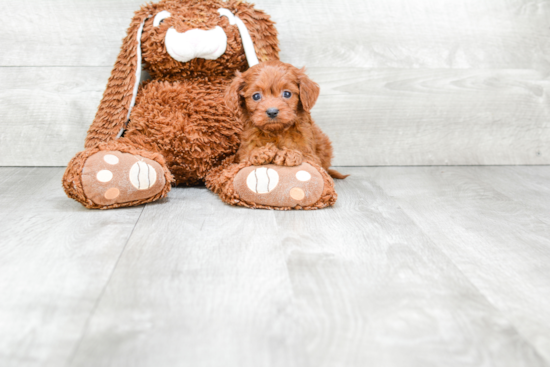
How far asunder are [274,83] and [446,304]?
2.10ft

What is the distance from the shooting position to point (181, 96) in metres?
1.26

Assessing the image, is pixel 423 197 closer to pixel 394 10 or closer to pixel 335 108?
pixel 335 108

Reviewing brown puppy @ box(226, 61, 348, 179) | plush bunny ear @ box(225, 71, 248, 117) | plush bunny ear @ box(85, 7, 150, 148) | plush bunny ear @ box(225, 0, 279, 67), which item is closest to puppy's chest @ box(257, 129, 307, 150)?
brown puppy @ box(226, 61, 348, 179)

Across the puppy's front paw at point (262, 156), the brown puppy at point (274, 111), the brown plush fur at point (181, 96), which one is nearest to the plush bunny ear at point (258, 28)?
the brown plush fur at point (181, 96)

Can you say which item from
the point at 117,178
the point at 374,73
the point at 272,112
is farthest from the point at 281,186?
the point at 374,73

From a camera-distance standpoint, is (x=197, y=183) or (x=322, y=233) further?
(x=197, y=183)

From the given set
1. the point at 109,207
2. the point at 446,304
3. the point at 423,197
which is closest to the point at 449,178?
the point at 423,197

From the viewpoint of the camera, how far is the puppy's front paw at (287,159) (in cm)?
109

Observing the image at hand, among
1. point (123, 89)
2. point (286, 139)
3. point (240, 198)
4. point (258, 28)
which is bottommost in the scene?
point (240, 198)

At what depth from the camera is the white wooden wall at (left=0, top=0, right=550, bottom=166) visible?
1.49 m

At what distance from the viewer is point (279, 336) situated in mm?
594

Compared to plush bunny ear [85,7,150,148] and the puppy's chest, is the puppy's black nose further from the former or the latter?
plush bunny ear [85,7,150,148]

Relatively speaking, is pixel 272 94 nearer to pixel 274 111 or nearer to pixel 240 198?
pixel 274 111

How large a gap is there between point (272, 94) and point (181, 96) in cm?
27
